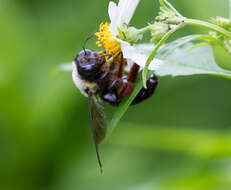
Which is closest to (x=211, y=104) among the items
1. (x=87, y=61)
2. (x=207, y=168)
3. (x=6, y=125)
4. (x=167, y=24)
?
(x=207, y=168)

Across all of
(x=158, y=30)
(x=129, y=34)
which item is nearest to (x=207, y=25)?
(x=158, y=30)

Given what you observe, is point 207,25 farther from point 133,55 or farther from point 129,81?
point 129,81

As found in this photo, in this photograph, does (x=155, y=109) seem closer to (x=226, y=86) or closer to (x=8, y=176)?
(x=226, y=86)

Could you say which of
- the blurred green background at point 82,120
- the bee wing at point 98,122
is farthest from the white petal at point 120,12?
the blurred green background at point 82,120

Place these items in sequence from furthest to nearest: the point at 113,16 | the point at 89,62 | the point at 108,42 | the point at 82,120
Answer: the point at 82,120 → the point at 89,62 → the point at 108,42 → the point at 113,16

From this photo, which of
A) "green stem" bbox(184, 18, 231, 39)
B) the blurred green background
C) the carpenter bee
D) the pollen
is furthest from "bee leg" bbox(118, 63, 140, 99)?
the blurred green background

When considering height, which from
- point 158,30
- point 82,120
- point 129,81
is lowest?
point 82,120
